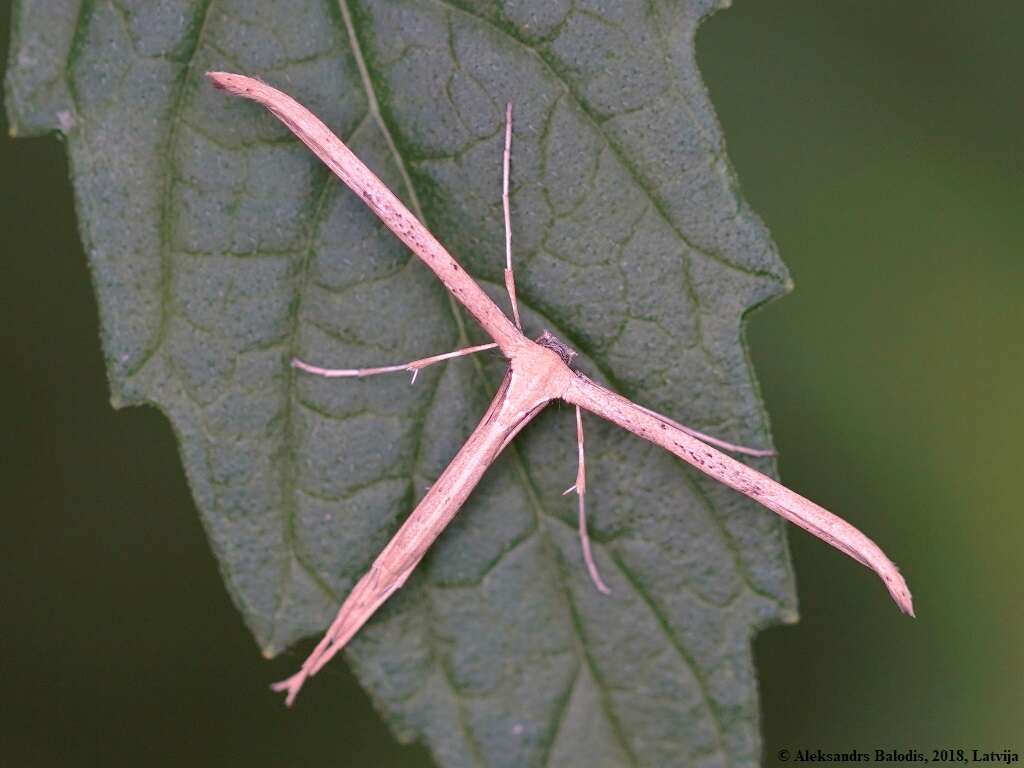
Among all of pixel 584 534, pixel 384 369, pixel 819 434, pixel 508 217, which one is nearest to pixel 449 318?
pixel 384 369

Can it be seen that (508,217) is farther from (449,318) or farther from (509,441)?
(509,441)

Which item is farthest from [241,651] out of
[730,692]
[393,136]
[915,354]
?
[915,354]

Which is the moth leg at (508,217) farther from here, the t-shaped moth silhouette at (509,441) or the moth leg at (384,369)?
the moth leg at (384,369)

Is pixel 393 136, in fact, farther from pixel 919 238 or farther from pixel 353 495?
pixel 919 238

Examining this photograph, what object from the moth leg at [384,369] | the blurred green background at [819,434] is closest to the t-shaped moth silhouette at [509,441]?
the moth leg at [384,369]

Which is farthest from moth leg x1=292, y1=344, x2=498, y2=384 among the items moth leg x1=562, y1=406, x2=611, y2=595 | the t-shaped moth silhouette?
moth leg x1=562, y1=406, x2=611, y2=595

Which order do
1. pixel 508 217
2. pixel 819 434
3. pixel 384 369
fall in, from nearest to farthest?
pixel 508 217 < pixel 384 369 < pixel 819 434
